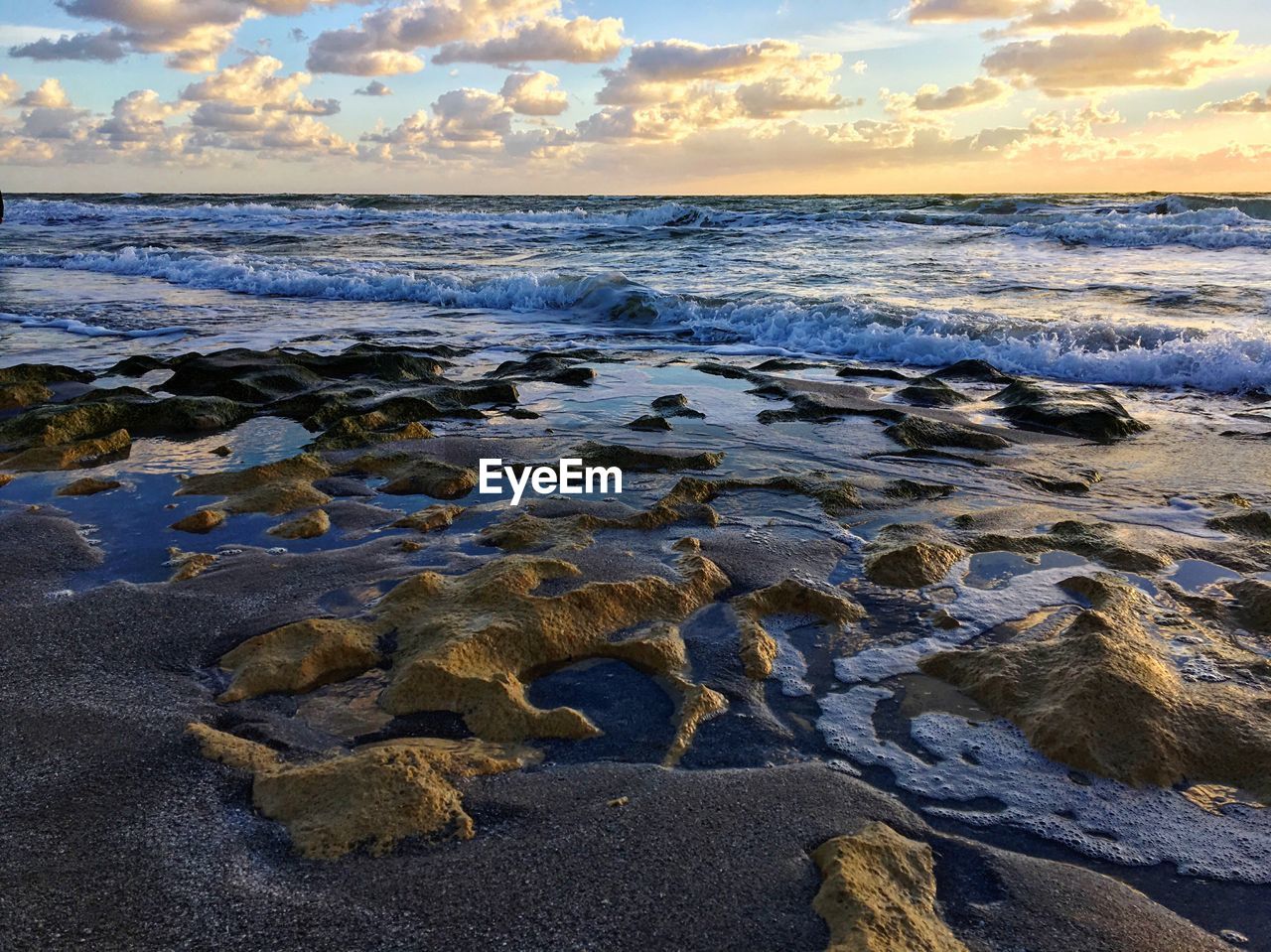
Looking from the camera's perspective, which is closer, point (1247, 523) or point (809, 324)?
point (1247, 523)

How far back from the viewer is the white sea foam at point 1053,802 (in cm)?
191

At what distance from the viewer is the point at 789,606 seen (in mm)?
3029

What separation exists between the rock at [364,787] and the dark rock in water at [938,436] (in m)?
3.66

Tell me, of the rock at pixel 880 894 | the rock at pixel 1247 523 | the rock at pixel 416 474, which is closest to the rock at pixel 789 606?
the rock at pixel 880 894

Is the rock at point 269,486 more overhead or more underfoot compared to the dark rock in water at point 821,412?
more underfoot

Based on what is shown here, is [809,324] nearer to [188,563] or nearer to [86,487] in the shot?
[86,487]

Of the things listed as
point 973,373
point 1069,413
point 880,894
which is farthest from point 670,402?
point 880,894

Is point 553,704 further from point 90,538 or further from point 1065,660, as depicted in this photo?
point 90,538

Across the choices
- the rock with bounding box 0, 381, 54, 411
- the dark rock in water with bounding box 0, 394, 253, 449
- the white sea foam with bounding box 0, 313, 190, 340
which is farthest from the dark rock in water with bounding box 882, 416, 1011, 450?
the white sea foam with bounding box 0, 313, 190, 340

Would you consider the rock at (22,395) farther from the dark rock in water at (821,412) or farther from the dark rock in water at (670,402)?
the dark rock in water at (821,412)

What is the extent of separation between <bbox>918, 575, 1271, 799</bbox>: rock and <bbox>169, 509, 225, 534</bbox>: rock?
2806 mm

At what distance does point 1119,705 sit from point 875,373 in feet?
17.9

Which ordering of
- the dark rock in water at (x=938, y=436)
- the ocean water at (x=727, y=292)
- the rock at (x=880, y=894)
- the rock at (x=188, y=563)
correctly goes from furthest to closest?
the ocean water at (x=727, y=292)
the dark rock in water at (x=938, y=436)
the rock at (x=188, y=563)
the rock at (x=880, y=894)

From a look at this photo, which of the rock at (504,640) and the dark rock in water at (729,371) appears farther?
the dark rock in water at (729,371)
